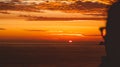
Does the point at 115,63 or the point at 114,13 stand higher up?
the point at 114,13

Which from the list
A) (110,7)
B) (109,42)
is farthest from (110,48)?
(110,7)

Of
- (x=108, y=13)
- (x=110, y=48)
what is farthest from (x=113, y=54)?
(x=108, y=13)

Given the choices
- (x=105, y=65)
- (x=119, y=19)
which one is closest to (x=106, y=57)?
(x=105, y=65)

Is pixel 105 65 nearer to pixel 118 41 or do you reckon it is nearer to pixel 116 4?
pixel 118 41

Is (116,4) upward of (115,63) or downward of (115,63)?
upward

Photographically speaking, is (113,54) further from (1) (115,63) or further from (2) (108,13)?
(2) (108,13)

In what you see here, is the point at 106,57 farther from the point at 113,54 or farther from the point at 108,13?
the point at 108,13

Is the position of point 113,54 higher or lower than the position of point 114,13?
lower
